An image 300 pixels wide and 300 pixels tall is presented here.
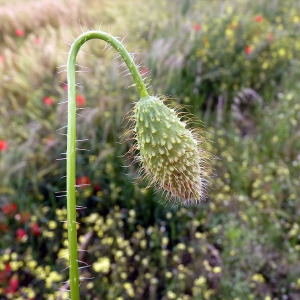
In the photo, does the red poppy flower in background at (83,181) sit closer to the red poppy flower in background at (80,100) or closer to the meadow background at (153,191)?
the meadow background at (153,191)

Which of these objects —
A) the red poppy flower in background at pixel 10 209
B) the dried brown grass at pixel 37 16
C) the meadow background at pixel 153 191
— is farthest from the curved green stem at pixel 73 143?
the dried brown grass at pixel 37 16

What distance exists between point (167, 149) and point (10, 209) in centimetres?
179

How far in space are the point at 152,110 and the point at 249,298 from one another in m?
1.40

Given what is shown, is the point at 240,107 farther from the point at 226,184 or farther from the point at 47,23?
the point at 47,23

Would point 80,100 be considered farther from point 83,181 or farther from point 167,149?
point 167,149

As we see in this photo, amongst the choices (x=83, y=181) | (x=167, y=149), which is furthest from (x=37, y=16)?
(x=167, y=149)

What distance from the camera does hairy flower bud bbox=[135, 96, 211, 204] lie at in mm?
850

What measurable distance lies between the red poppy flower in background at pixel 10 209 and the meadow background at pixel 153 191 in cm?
1

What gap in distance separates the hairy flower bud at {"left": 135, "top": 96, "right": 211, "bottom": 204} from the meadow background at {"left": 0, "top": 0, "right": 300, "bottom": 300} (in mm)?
531

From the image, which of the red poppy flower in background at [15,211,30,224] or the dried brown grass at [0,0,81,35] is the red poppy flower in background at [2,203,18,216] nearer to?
the red poppy flower in background at [15,211,30,224]

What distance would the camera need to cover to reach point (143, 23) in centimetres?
395

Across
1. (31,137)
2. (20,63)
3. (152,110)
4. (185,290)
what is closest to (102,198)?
(31,137)

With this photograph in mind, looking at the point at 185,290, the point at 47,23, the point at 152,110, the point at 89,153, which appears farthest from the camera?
the point at 47,23

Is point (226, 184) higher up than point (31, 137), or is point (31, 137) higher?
point (31, 137)
